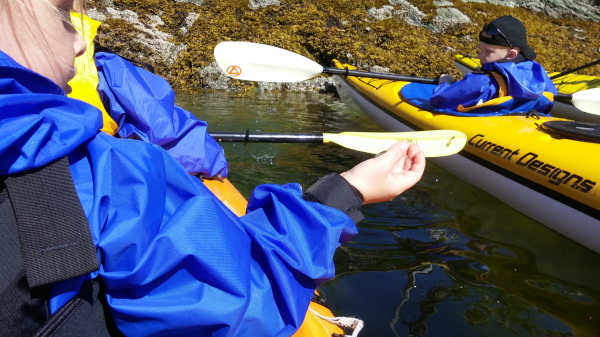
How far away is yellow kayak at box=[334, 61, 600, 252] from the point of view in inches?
81.4

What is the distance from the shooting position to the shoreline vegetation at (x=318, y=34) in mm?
6820

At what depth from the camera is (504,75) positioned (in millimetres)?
2934

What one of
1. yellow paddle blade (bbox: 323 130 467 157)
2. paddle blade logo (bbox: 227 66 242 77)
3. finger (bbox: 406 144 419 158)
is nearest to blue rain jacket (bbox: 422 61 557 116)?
yellow paddle blade (bbox: 323 130 467 157)

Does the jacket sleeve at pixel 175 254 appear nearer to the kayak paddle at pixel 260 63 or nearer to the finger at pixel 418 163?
the finger at pixel 418 163

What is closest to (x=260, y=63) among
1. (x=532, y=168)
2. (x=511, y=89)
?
(x=511, y=89)

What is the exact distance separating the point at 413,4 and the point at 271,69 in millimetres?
6151

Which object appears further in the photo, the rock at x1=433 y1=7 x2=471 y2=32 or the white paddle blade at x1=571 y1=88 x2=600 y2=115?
the rock at x1=433 y1=7 x2=471 y2=32

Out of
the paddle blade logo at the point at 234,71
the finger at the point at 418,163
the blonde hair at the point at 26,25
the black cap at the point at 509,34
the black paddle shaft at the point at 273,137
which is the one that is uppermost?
the blonde hair at the point at 26,25

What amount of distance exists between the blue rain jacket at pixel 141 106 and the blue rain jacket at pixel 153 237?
87cm

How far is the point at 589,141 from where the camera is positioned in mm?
2227

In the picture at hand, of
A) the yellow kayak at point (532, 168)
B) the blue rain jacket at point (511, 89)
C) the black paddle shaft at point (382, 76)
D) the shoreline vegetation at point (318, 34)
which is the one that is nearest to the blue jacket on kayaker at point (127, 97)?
the yellow kayak at point (532, 168)

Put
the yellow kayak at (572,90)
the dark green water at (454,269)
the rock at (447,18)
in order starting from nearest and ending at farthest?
the dark green water at (454,269) → the yellow kayak at (572,90) → the rock at (447,18)

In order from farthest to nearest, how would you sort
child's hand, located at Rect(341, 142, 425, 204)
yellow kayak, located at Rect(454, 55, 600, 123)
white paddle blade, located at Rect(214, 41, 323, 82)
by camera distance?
yellow kayak, located at Rect(454, 55, 600, 123)
white paddle blade, located at Rect(214, 41, 323, 82)
child's hand, located at Rect(341, 142, 425, 204)

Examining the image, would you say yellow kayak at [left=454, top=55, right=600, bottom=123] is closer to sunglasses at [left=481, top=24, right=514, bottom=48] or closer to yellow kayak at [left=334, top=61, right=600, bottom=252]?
sunglasses at [left=481, top=24, right=514, bottom=48]
